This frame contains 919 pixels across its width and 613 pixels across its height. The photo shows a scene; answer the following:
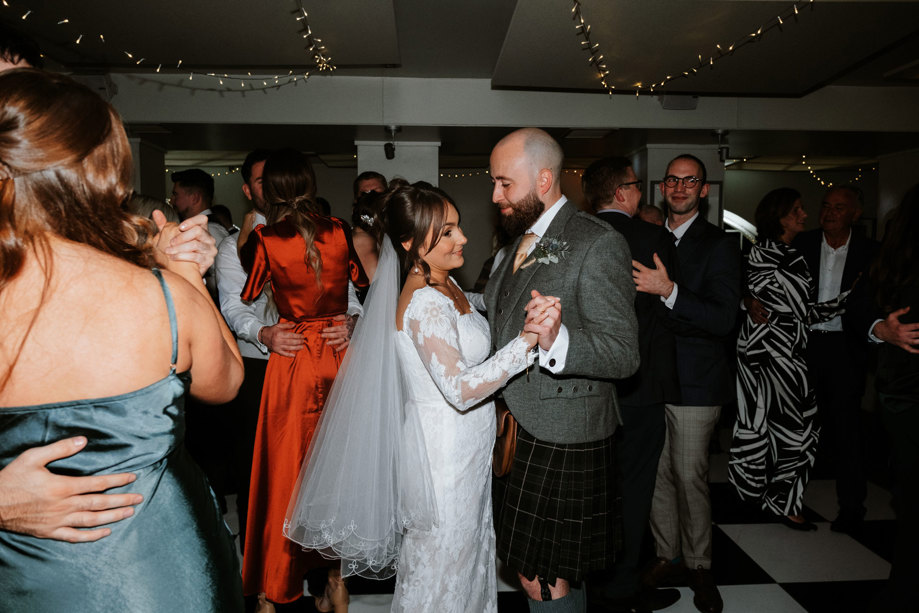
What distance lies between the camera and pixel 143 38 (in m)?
4.43

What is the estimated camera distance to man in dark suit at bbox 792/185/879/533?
122 inches

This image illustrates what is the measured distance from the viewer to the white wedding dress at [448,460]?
Result: 1668mm

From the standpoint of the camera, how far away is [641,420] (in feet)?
8.02

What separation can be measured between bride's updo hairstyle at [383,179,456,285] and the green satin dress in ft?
3.11

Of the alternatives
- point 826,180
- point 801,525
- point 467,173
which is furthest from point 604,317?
point 826,180

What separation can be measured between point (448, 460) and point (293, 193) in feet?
4.03

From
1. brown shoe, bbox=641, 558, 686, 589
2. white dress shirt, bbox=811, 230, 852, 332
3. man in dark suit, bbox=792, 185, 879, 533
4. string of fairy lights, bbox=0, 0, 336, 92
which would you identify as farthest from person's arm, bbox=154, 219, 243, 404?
string of fairy lights, bbox=0, 0, 336, 92

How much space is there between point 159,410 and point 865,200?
43.8 ft

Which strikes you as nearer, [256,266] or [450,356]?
[450,356]

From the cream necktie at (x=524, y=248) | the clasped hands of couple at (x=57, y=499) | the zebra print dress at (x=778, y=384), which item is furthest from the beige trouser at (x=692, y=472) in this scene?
the clasped hands of couple at (x=57, y=499)

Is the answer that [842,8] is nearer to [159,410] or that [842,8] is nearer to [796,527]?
[796,527]

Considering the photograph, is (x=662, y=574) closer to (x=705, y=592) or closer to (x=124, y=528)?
(x=705, y=592)

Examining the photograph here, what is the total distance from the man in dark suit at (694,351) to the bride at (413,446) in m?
→ 0.92

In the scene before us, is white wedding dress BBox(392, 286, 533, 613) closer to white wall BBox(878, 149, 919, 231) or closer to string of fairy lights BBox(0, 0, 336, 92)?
string of fairy lights BBox(0, 0, 336, 92)
